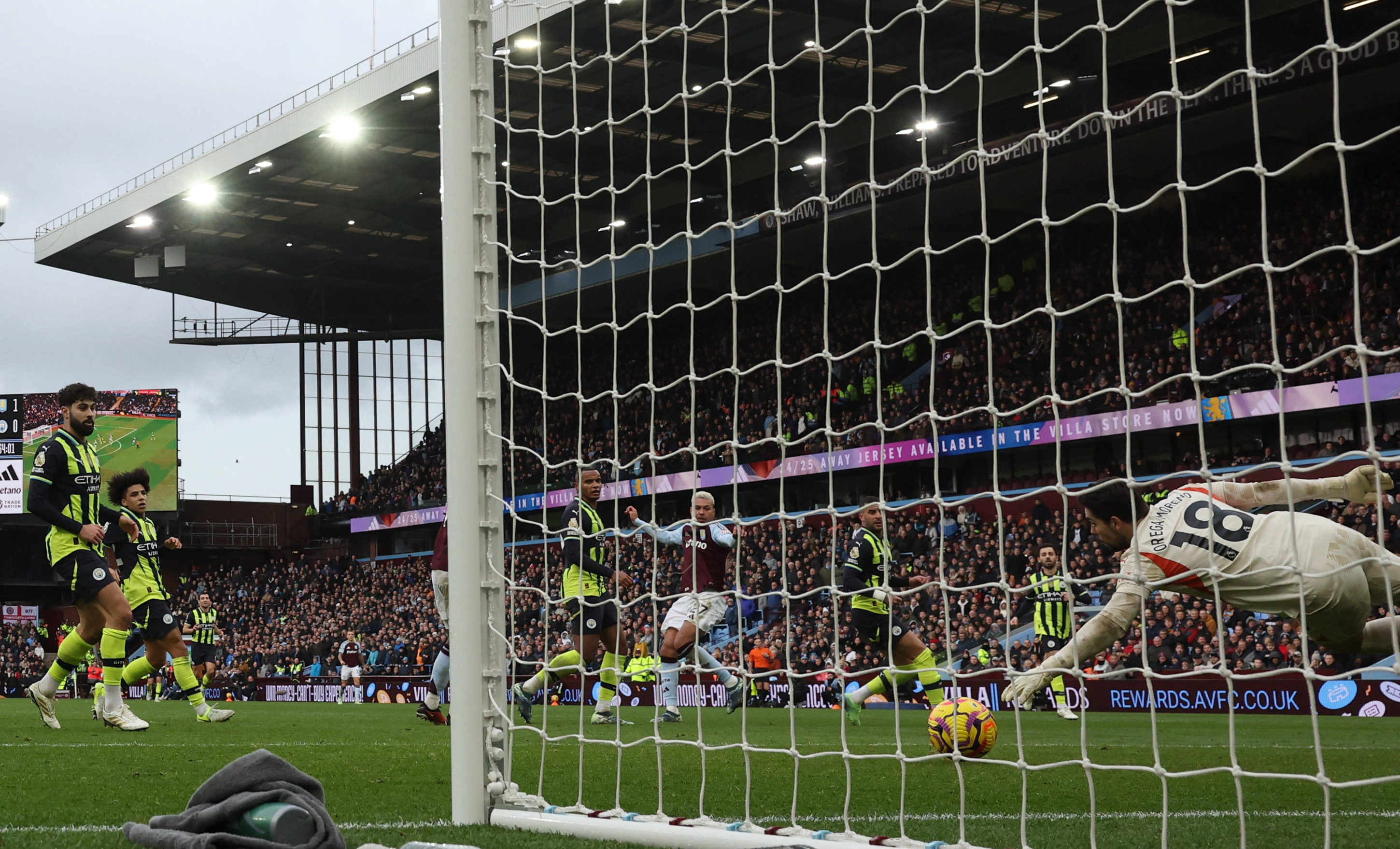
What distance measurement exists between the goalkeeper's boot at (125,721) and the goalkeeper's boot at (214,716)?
4.49ft

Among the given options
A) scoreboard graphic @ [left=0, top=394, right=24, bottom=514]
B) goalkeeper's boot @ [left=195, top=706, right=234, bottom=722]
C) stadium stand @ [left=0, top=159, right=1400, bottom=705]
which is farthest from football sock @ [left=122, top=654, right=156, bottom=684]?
scoreboard graphic @ [left=0, top=394, right=24, bottom=514]

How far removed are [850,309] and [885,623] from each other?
16303 mm

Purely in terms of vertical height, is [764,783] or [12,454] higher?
[12,454]

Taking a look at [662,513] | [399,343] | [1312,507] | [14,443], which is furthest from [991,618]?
[399,343]

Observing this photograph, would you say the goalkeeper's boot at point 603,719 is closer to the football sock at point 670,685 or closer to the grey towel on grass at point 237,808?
the football sock at point 670,685

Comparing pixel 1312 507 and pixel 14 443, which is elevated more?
pixel 14 443

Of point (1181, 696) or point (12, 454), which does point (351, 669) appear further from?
point (12, 454)

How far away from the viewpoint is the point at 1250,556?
4.38 meters

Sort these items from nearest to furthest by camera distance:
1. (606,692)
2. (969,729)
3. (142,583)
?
1. (969,729)
2. (142,583)
3. (606,692)

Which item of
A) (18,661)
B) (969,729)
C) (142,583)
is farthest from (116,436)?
(969,729)

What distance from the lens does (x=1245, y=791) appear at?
4.95m

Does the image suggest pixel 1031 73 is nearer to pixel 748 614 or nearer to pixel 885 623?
pixel 748 614

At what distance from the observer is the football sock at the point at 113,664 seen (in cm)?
814

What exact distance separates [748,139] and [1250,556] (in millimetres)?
19634
